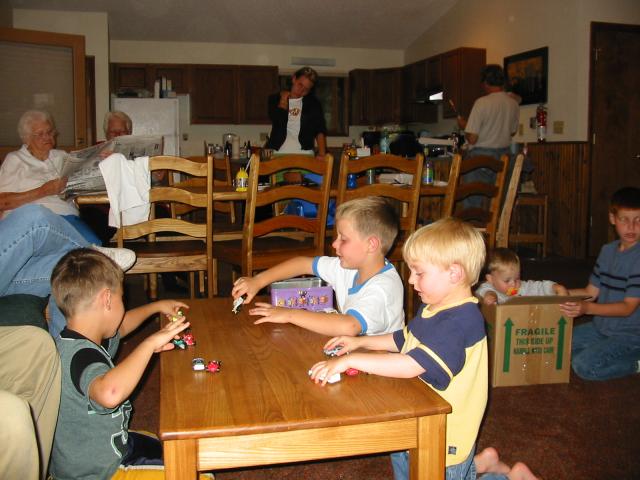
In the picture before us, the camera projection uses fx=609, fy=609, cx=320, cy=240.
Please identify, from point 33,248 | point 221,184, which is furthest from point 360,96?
point 33,248

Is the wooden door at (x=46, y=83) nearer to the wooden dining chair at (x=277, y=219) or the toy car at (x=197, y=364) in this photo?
the wooden dining chair at (x=277, y=219)

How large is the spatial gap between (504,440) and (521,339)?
0.55 m

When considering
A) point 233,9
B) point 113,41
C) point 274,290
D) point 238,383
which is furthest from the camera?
point 113,41

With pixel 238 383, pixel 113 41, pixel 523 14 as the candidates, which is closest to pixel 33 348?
pixel 238 383

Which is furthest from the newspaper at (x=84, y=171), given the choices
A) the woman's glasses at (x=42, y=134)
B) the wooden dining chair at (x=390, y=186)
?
the wooden dining chair at (x=390, y=186)

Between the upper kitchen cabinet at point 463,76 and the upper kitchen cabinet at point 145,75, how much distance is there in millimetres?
3303

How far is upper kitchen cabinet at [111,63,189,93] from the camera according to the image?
302 inches

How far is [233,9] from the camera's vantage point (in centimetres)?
727

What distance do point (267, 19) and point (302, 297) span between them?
256 inches

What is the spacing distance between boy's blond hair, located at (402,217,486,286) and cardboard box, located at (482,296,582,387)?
114 cm

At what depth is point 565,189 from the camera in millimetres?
5684

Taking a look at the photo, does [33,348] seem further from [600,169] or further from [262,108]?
[262,108]

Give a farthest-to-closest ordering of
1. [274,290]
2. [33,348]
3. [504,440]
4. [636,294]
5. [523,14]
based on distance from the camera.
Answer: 1. [523,14]
2. [636,294]
3. [504,440]
4. [274,290]
5. [33,348]

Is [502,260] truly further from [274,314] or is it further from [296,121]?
[296,121]
